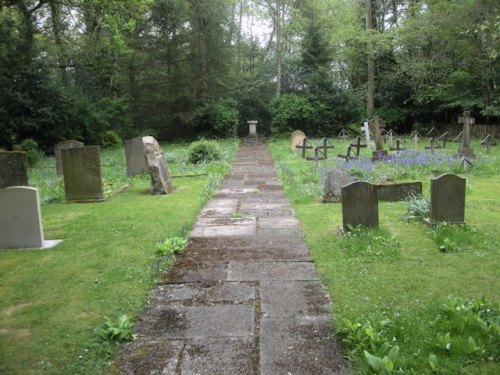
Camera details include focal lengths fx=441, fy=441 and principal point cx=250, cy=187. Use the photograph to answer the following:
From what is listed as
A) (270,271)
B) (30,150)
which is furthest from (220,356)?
(30,150)

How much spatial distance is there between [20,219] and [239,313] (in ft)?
13.3

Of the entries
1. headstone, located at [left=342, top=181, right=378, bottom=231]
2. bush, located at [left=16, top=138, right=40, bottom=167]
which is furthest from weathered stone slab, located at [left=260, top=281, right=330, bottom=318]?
bush, located at [left=16, top=138, right=40, bottom=167]

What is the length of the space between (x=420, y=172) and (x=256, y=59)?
2616cm

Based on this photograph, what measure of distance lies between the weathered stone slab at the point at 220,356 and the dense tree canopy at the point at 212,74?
20.2m

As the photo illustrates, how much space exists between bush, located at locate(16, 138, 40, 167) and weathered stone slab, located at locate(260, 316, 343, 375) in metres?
17.4

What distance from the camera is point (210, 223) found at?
25.6 ft

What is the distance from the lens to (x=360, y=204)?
6711mm

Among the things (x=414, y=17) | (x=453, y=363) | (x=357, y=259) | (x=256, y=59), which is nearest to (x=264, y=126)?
(x=256, y=59)

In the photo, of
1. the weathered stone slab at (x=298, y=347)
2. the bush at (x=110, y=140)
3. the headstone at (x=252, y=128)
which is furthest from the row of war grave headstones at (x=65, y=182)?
the headstone at (x=252, y=128)

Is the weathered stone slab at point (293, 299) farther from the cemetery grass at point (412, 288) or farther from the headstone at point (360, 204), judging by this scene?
the headstone at point (360, 204)

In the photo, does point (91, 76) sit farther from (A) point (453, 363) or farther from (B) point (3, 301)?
(A) point (453, 363)

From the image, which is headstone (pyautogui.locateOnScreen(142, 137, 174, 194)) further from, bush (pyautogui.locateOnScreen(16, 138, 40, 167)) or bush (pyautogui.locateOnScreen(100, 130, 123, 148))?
bush (pyautogui.locateOnScreen(100, 130, 123, 148))

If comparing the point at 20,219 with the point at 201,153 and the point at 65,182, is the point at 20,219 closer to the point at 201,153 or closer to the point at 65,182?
the point at 65,182

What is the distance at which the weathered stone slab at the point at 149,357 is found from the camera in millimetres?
3266
